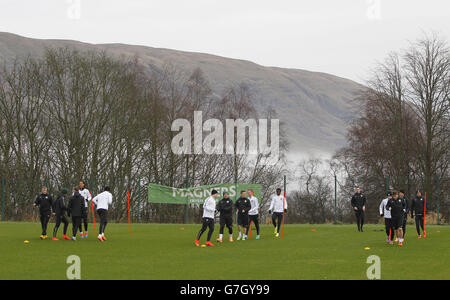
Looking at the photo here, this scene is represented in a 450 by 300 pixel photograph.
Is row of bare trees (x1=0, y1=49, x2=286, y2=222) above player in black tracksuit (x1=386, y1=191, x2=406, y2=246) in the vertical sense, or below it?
above

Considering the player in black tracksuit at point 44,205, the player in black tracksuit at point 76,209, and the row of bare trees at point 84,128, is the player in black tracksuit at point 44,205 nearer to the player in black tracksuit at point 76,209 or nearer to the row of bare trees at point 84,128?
the player in black tracksuit at point 76,209

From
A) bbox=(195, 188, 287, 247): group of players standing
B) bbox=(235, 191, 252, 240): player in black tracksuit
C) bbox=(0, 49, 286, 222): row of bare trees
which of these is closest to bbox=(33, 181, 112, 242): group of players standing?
bbox=(195, 188, 287, 247): group of players standing

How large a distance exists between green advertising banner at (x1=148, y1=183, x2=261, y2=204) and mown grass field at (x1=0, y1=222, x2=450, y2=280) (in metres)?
13.0

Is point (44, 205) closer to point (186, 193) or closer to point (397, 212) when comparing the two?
point (397, 212)

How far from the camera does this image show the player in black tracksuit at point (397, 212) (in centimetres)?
2233

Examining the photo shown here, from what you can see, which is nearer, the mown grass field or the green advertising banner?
the mown grass field

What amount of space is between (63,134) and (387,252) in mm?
36327

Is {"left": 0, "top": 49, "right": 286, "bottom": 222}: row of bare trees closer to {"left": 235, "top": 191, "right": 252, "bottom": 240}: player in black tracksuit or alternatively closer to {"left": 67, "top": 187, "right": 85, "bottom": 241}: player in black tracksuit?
{"left": 67, "top": 187, "right": 85, "bottom": 241}: player in black tracksuit

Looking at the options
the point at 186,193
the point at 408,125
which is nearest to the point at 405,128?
the point at 408,125

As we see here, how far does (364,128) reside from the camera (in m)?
60.1

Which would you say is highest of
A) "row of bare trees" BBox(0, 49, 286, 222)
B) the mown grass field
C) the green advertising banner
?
"row of bare trees" BBox(0, 49, 286, 222)

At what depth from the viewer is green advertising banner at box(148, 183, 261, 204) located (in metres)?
39.2
